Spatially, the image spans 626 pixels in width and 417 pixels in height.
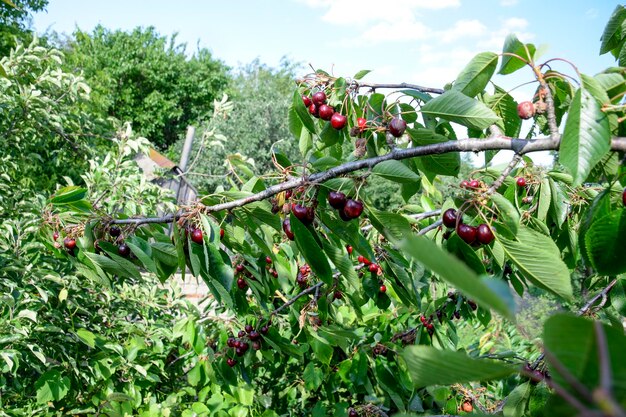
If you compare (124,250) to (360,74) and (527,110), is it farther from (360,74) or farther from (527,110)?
(527,110)

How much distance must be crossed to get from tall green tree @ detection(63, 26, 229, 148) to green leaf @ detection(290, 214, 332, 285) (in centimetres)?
2583

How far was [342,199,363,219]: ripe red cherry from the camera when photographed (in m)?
1.01

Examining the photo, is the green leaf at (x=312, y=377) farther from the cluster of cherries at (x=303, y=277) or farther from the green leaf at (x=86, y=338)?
the green leaf at (x=86, y=338)

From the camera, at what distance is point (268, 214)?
3.83ft

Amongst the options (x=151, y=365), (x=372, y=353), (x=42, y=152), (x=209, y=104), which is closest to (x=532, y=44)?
(x=372, y=353)

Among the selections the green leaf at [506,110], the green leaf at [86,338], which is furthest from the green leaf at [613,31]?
the green leaf at [86,338]

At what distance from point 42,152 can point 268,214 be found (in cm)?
383

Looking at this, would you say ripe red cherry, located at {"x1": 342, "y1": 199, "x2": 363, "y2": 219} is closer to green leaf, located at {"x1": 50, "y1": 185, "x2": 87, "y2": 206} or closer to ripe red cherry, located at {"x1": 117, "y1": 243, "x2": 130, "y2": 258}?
ripe red cherry, located at {"x1": 117, "y1": 243, "x2": 130, "y2": 258}

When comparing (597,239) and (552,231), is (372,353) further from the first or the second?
(597,239)

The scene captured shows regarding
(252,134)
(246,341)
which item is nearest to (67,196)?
(246,341)

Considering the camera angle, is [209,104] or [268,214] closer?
[268,214]

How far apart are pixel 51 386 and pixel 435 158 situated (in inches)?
79.5

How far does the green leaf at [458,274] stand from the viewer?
30 cm

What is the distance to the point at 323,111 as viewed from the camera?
4.24ft
